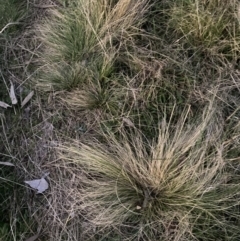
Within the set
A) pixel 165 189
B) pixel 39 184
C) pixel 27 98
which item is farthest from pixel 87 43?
pixel 165 189

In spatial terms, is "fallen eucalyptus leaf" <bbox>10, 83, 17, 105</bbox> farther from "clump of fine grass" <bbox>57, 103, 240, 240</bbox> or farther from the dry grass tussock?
"clump of fine grass" <bbox>57, 103, 240, 240</bbox>

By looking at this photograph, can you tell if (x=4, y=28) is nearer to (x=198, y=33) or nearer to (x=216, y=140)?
(x=198, y=33)

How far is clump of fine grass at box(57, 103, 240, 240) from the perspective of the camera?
6.91 feet

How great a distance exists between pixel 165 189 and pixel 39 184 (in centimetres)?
62

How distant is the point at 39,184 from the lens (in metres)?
2.35

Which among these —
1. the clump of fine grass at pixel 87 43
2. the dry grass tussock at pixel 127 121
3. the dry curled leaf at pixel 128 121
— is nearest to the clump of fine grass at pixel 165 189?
the dry grass tussock at pixel 127 121

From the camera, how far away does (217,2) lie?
2568 millimetres

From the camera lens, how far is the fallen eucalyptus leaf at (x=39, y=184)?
7.67ft

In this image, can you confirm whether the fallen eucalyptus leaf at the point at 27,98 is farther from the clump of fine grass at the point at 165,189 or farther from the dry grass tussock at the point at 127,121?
the clump of fine grass at the point at 165,189

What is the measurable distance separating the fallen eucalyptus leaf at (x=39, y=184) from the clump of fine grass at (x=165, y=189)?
180 millimetres

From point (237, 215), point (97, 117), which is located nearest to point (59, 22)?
point (97, 117)

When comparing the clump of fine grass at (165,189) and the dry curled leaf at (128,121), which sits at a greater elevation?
the dry curled leaf at (128,121)

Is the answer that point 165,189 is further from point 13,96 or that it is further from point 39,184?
point 13,96

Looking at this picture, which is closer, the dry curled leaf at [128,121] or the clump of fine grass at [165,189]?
the clump of fine grass at [165,189]
